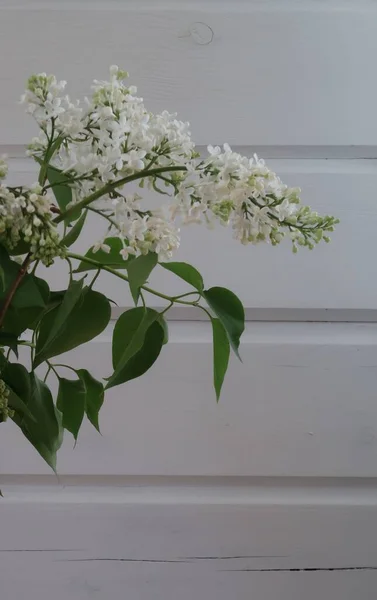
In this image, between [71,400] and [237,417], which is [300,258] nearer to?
[237,417]

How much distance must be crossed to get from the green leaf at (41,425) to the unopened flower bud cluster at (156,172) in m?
0.14

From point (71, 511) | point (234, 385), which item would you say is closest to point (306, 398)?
point (234, 385)

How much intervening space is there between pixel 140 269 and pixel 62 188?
9 centimetres

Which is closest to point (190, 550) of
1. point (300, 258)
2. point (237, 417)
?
point (237, 417)

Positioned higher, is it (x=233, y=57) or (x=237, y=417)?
(x=233, y=57)

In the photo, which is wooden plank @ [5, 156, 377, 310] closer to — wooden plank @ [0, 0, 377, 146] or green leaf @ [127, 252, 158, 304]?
wooden plank @ [0, 0, 377, 146]

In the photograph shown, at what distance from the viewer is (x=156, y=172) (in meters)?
0.37

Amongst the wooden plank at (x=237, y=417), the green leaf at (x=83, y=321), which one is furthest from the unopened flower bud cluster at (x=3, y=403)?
the wooden plank at (x=237, y=417)

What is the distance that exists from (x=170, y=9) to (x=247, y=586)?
30.8 inches

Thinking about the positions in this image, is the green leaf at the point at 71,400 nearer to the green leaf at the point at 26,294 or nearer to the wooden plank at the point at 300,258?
the green leaf at the point at 26,294

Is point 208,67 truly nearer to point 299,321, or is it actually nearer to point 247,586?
point 299,321

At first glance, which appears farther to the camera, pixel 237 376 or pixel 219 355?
pixel 237 376

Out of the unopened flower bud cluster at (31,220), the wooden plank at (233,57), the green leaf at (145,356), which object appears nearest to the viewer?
the unopened flower bud cluster at (31,220)

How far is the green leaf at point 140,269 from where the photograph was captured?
1.21ft
